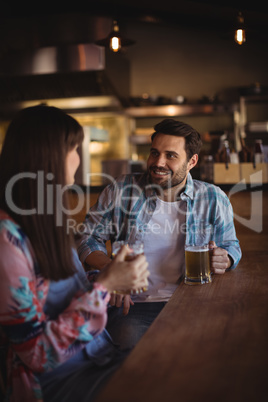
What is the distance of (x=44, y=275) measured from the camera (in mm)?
1041

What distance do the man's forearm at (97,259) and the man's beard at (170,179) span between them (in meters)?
0.45

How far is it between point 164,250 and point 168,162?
1.48 ft

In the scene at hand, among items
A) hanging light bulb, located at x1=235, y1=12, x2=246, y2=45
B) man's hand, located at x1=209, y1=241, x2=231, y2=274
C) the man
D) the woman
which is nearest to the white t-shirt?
the man

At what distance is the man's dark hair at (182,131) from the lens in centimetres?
196

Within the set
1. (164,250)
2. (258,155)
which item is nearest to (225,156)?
(258,155)

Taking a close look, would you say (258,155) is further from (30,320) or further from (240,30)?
(30,320)

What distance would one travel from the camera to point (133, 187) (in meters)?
1.99

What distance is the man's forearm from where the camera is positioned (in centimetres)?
169

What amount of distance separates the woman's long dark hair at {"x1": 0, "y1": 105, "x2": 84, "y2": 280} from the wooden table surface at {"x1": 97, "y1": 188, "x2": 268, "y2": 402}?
0.34 metres

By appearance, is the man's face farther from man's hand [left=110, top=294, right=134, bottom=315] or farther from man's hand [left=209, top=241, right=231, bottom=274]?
man's hand [left=110, top=294, right=134, bottom=315]

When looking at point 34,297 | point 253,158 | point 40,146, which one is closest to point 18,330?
point 34,297

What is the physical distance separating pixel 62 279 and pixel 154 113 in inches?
199

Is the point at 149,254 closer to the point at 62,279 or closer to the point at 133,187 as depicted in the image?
the point at 133,187

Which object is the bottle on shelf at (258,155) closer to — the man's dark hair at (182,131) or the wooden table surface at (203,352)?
the man's dark hair at (182,131)
